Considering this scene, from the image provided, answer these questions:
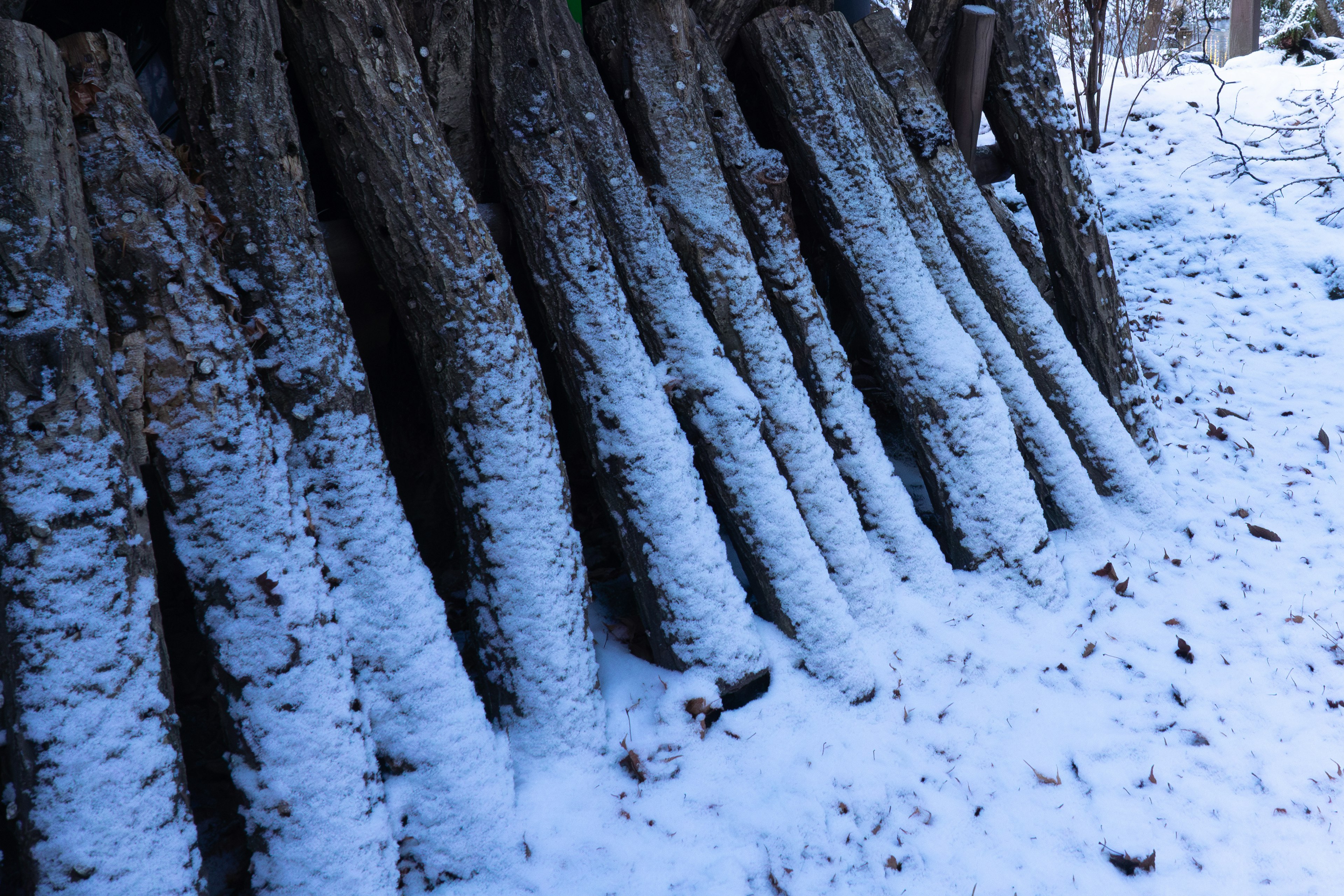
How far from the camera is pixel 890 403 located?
3.92m

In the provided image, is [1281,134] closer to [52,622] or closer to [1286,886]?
[1286,886]

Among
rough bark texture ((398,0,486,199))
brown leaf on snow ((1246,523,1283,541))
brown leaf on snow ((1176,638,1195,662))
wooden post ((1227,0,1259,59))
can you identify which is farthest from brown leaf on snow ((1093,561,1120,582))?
wooden post ((1227,0,1259,59))

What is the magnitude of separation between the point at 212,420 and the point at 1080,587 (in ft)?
9.61

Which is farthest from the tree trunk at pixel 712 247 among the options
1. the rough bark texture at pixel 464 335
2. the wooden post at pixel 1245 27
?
the wooden post at pixel 1245 27

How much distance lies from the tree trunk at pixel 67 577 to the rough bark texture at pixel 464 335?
0.63 metres

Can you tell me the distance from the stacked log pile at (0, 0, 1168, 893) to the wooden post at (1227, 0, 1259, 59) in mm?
11445

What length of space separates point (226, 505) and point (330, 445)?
27 centimetres

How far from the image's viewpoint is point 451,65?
2283mm

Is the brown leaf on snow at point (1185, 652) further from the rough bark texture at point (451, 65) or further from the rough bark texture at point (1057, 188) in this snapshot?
the rough bark texture at point (451, 65)

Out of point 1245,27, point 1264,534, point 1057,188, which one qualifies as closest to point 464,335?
point 1057,188

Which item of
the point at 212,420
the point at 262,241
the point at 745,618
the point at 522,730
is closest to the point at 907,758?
the point at 745,618

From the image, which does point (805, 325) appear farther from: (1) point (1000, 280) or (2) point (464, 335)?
(2) point (464, 335)

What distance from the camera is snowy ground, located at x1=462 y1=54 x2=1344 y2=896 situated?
1993 mm

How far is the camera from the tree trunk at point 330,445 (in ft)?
6.07
